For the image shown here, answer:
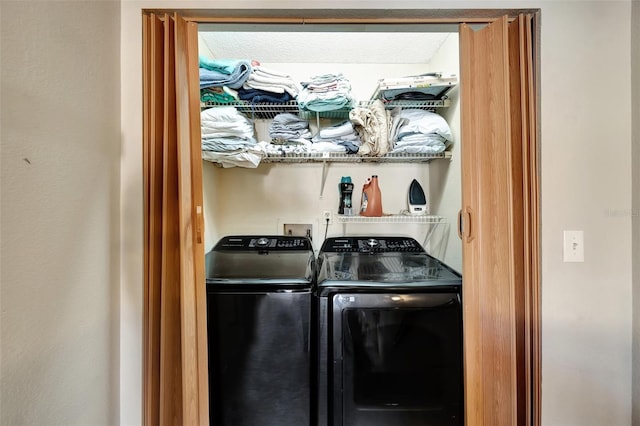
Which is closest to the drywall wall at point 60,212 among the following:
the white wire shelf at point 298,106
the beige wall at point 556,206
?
the beige wall at point 556,206

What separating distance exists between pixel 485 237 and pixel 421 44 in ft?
4.59

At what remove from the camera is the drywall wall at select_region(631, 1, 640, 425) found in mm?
962

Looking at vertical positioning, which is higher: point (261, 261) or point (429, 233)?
point (429, 233)

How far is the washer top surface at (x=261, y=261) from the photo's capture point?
1320 millimetres

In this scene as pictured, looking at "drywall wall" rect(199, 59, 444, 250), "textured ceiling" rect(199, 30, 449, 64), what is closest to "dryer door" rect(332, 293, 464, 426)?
"drywall wall" rect(199, 59, 444, 250)

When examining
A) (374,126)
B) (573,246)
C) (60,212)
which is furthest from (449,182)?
(60,212)

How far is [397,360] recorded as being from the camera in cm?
123

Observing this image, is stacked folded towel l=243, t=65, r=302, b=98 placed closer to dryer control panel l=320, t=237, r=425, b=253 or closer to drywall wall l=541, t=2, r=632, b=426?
dryer control panel l=320, t=237, r=425, b=253

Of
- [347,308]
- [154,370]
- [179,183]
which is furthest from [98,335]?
[347,308]

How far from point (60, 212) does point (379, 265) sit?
1.33 m

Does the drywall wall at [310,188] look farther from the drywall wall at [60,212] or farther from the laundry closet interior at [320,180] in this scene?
the drywall wall at [60,212]

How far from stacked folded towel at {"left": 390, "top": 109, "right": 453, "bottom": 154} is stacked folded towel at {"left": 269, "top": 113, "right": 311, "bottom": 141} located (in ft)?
1.84

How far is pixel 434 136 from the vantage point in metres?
1.66

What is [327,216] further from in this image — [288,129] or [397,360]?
[397,360]
